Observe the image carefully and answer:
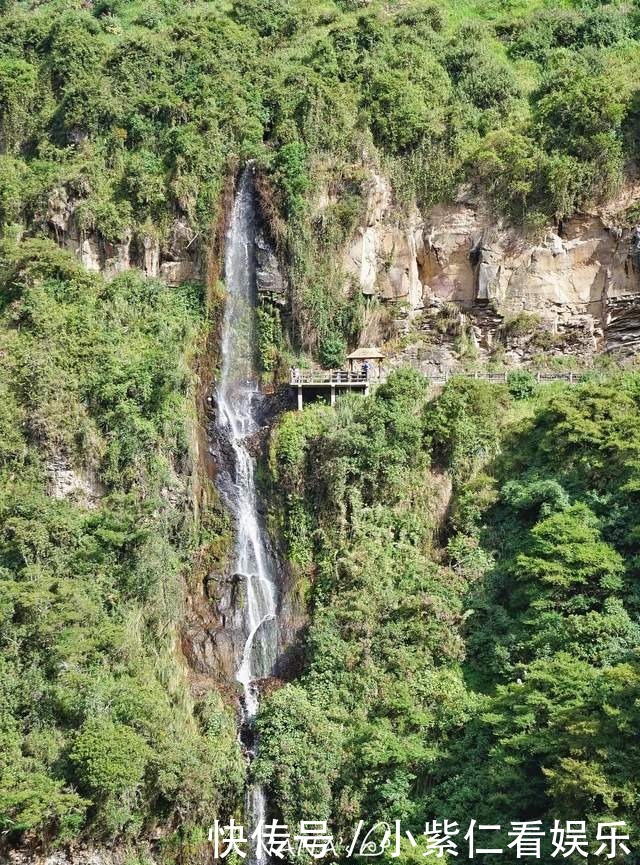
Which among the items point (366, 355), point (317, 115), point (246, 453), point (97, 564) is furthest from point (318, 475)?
point (317, 115)

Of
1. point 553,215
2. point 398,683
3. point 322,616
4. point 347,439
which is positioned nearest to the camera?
point 398,683

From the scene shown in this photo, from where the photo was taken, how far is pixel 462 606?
22.6 metres

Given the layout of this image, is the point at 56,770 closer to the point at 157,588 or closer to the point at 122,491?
the point at 157,588

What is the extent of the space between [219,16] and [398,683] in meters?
32.5

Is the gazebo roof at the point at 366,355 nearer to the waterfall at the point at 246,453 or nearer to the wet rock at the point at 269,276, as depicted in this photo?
the waterfall at the point at 246,453

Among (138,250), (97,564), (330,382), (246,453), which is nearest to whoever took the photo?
(97,564)

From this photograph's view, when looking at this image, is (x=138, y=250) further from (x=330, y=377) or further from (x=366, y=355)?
(x=366, y=355)

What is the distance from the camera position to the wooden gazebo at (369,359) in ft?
A: 93.3

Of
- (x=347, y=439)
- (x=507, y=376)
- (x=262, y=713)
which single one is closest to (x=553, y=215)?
(x=507, y=376)

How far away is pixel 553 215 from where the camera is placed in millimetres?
31016

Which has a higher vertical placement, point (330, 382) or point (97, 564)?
point (330, 382)

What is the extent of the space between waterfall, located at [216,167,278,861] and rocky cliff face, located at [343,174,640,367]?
388cm

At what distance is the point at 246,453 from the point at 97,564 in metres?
6.09

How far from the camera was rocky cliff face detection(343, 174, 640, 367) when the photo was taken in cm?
3039
